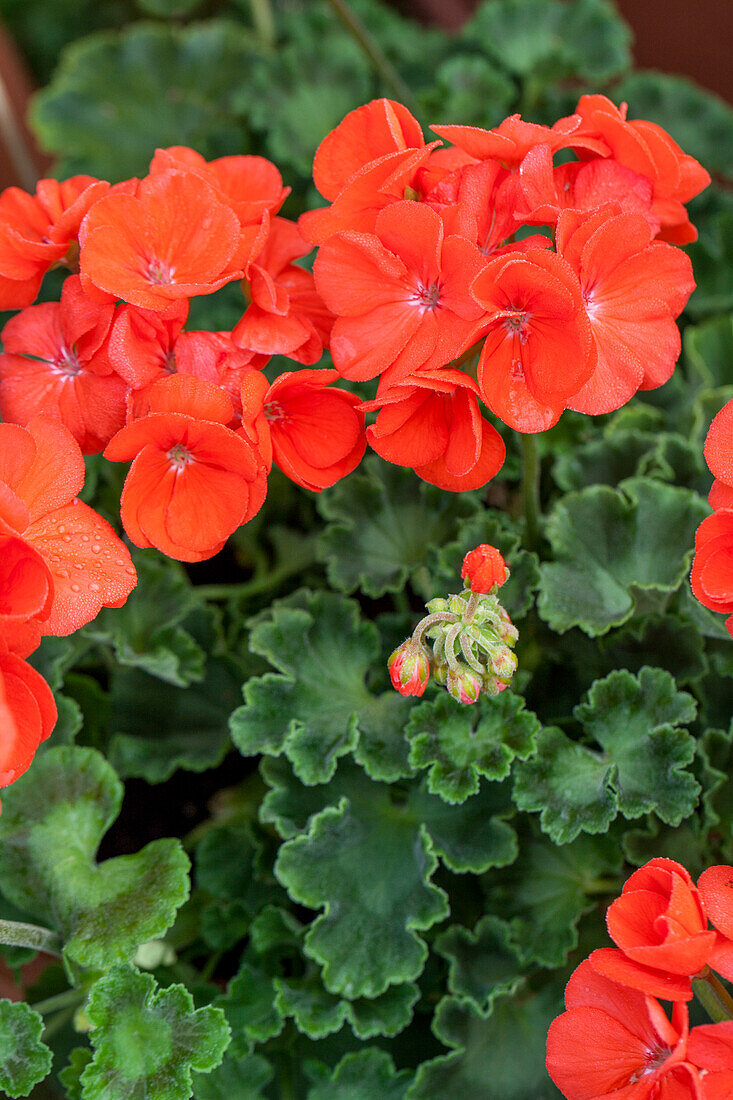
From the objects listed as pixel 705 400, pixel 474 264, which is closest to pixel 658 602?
pixel 705 400

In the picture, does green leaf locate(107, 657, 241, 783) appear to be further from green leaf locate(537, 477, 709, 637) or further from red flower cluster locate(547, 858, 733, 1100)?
red flower cluster locate(547, 858, 733, 1100)

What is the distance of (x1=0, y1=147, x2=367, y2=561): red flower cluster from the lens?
0.85m

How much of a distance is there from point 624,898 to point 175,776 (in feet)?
3.08

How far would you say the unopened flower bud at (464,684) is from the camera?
2.78 ft

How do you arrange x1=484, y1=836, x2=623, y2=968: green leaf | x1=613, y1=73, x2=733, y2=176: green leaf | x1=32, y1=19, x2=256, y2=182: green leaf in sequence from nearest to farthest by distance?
1. x1=484, y1=836, x2=623, y2=968: green leaf
2. x1=613, y1=73, x2=733, y2=176: green leaf
3. x1=32, y1=19, x2=256, y2=182: green leaf

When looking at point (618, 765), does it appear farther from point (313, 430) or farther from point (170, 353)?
point (170, 353)

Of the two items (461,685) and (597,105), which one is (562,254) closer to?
(597,105)

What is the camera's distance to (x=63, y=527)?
87cm

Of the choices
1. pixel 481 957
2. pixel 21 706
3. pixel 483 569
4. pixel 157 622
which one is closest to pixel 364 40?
pixel 157 622

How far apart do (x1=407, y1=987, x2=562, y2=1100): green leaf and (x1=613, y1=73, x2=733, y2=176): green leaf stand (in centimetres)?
149

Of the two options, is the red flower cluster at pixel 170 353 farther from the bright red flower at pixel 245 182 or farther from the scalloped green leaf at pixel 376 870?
the scalloped green leaf at pixel 376 870

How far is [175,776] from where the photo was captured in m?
1.54

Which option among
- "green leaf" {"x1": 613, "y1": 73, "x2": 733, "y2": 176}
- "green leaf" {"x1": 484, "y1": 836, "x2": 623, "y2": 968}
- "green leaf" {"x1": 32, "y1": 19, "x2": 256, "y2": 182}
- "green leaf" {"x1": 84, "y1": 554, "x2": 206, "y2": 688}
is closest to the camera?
"green leaf" {"x1": 484, "y1": 836, "x2": 623, "y2": 968}

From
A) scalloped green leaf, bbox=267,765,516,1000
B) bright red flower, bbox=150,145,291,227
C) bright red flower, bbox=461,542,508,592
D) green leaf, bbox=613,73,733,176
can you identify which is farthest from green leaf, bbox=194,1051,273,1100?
green leaf, bbox=613,73,733,176
